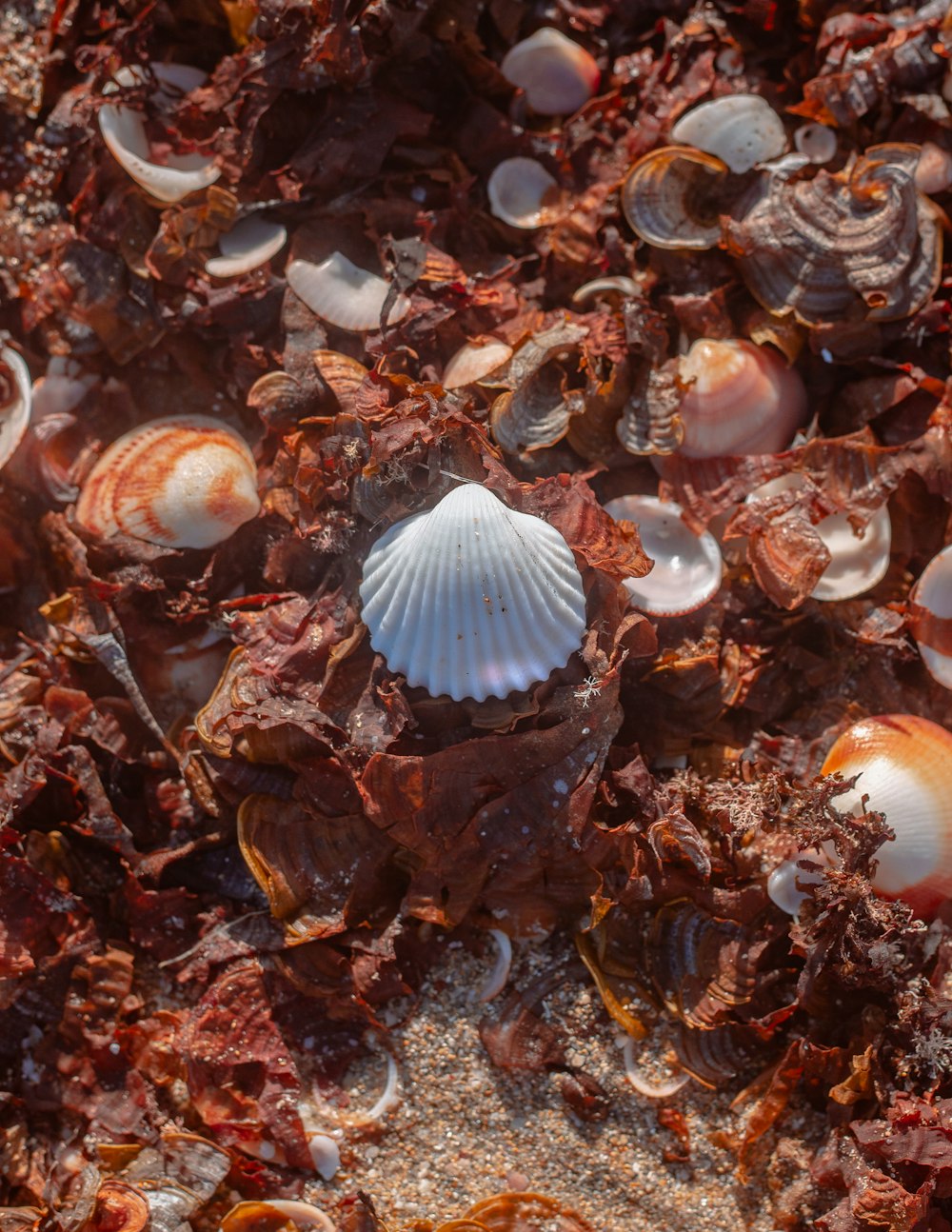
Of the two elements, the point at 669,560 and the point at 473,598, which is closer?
the point at 473,598

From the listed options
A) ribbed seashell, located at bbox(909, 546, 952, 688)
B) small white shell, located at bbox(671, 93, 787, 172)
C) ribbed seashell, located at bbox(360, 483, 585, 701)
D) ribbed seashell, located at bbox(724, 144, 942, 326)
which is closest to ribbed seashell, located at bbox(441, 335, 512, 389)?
ribbed seashell, located at bbox(360, 483, 585, 701)

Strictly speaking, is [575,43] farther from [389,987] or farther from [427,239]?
[389,987]

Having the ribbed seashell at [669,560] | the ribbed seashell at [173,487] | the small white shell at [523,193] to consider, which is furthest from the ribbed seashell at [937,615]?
the ribbed seashell at [173,487]

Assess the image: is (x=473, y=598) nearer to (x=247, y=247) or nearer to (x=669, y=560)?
(x=669, y=560)

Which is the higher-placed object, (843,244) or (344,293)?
(843,244)

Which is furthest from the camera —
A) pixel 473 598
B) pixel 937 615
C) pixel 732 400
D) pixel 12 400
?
pixel 12 400

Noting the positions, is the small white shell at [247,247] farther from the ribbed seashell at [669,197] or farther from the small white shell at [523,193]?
the ribbed seashell at [669,197]

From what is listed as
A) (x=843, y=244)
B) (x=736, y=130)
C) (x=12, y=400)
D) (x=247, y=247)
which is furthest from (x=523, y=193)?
(x=12, y=400)

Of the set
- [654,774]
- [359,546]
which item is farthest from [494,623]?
[654,774]
